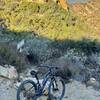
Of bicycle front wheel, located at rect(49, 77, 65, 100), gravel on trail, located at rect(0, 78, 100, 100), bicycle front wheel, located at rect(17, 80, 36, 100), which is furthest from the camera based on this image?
gravel on trail, located at rect(0, 78, 100, 100)

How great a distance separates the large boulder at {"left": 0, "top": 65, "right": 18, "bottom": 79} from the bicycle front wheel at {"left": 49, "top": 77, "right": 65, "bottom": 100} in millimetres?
1499

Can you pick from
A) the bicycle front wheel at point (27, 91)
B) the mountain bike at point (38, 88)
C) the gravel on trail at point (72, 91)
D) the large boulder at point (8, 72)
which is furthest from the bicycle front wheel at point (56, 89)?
the large boulder at point (8, 72)

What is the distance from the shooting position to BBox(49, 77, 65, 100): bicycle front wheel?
31.7 feet

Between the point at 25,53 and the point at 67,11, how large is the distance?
235 inches

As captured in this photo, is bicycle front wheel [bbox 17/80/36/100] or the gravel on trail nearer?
bicycle front wheel [bbox 17/80/36/100]

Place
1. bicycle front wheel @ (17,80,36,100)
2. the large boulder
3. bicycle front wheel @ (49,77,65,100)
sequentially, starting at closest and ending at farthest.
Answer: bicycle front wheel @ (17,80,36,100) → bicycle front wheel @ (49,77,65,100) → the large boulder

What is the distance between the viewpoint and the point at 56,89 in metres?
9.79

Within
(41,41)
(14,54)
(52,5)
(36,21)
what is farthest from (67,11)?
(14,54)

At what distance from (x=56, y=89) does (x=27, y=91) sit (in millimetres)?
1046

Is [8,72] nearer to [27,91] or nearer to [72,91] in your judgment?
[72,91]

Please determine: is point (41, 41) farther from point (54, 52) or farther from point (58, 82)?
point (58, 82)

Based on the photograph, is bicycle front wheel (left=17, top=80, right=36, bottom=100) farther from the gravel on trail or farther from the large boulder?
the large boulder

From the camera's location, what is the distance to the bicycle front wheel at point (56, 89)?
9.67m

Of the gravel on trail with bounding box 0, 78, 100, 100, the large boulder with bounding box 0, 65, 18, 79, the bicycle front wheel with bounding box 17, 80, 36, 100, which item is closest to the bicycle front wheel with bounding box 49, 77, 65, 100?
the gravel on trail with bounding box 0, 78, 100, 100
